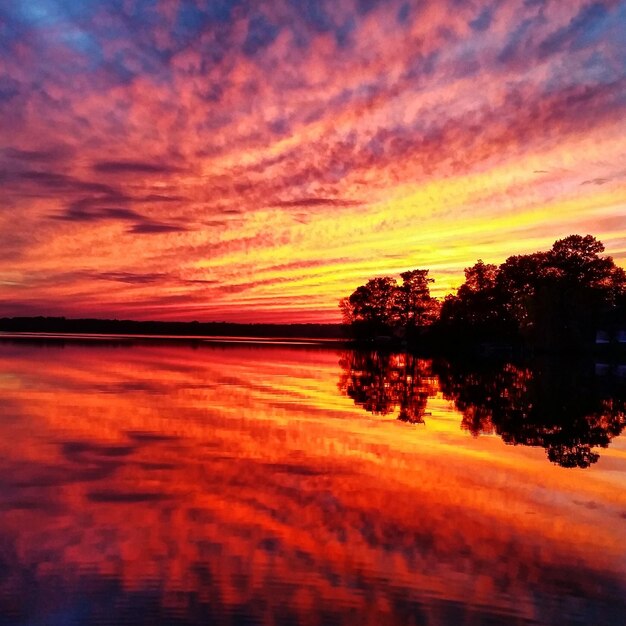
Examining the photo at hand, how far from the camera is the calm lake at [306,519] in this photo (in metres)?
8.07

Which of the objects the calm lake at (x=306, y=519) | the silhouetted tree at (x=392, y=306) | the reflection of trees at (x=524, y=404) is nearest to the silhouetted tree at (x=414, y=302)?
the silhouetted tree at (x=392, y=306)

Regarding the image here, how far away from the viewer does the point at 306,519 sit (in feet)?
38.1

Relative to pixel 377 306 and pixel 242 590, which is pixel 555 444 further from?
pixel 377 306

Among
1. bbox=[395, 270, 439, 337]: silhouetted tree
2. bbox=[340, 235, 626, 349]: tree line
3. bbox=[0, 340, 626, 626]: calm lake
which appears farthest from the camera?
bbox=[395, 270, 439, 337]: silhouetted tree

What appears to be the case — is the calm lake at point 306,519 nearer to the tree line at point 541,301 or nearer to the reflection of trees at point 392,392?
the reflection of trees at point 392,392

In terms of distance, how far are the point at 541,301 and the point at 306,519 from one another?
8486 cm

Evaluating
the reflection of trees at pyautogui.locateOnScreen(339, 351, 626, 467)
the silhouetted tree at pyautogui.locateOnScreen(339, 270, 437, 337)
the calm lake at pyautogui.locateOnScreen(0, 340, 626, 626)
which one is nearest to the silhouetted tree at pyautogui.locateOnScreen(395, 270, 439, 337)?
the silhouetted tree at pyautogui.locateOnScreen(339, 270, 437, 337)

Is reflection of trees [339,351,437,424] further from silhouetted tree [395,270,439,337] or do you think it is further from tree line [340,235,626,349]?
silhouetted tree [395,270,439,337]

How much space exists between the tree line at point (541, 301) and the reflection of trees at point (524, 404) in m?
41.7

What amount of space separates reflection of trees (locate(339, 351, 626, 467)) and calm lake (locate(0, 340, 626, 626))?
0.78 ft

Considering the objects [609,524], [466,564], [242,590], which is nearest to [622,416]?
[609,524]

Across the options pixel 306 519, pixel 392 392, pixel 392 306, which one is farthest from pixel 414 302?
pixel 306 519

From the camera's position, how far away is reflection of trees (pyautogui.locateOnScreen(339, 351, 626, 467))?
2094 centimetres

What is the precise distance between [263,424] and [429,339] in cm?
10339
